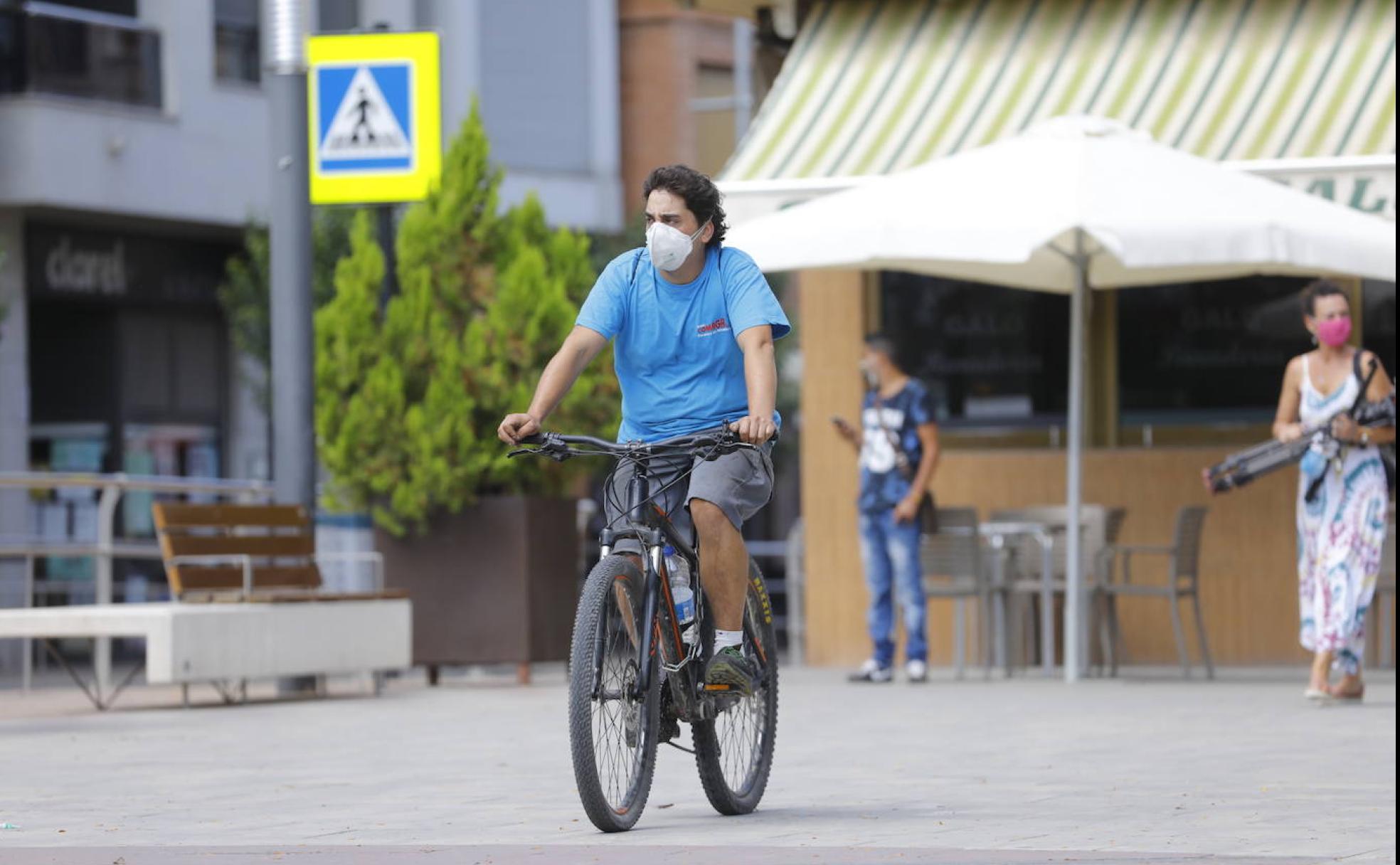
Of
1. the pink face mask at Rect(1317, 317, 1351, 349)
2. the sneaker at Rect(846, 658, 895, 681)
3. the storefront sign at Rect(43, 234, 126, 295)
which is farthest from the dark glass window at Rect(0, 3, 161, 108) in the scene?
the pink face mask at Rect(1317, 317, 1351, 349)

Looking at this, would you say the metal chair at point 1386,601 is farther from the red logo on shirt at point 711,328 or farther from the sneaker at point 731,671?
the red logo on shirt at point 711,328

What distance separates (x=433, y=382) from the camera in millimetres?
14531

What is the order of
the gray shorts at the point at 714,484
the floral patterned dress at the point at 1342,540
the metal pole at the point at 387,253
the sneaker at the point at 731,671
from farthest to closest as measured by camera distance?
the metal pole at the point at 387,253, the floral patterned dress at the point at 1342,540, the sneaker at the point at 731,671, the gray shorts at the point at 714,484

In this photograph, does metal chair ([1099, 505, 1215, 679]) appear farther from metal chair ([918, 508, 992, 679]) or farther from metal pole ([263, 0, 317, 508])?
metal pole ([263, 0, 317, 508])

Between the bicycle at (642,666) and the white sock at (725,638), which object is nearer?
the bicycle at (642,666)

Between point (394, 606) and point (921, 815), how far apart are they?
6874mm

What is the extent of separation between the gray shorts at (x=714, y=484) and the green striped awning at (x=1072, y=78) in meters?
8.72

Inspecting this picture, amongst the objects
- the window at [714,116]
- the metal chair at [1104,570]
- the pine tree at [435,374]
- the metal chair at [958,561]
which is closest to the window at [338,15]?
the window at [714,116]

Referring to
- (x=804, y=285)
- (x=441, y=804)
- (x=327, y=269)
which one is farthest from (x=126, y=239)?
(x=441, y=804)

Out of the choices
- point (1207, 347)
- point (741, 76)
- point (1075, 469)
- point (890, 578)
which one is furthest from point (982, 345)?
point (741, 76)

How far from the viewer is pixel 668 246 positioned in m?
7.40

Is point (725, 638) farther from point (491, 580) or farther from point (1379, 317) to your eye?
point (1379, 317)

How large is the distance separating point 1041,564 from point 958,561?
49cm

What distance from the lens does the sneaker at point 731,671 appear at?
739 centimetres
